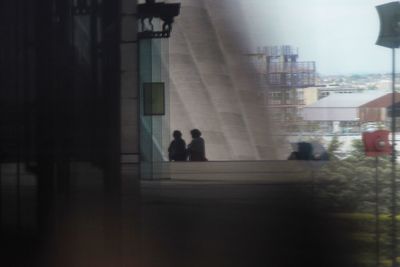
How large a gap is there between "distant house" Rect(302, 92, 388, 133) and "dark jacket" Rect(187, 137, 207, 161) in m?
0.74

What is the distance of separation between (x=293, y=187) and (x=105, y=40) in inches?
66.0

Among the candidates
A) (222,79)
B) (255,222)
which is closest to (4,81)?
(222,79)

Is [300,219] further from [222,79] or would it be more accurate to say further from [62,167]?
[62,167]

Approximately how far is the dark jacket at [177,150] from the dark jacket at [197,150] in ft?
0.16

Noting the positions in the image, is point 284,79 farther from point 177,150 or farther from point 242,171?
point 177,150

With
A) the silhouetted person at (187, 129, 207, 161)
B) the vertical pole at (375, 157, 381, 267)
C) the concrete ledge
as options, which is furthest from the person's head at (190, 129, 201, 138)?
the vertical pole at (375, 157, 381, 267)

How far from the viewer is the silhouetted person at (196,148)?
4785 millimetres

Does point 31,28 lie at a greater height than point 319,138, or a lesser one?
greater

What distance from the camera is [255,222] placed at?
4887 millimetres

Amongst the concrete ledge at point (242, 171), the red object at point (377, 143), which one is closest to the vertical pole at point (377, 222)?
the red object at point (377, 143)

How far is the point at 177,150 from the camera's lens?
16.0 feet

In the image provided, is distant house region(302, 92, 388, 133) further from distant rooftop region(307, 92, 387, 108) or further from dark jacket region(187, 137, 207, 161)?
dark jacket region(187, 137, 207, 161)

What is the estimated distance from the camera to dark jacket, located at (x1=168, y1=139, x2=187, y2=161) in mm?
4836

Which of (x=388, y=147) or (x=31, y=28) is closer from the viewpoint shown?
(x=388, y=147)
